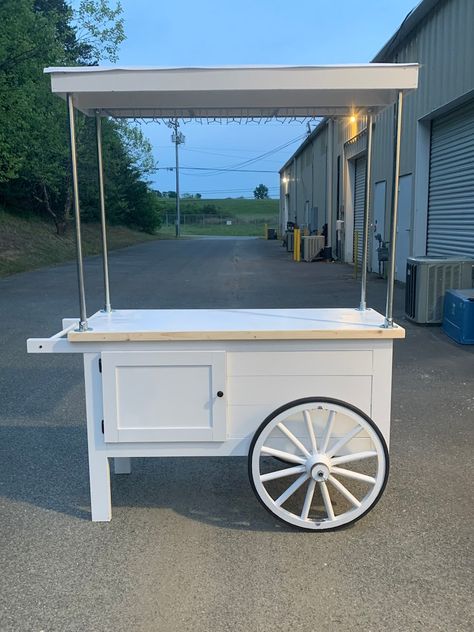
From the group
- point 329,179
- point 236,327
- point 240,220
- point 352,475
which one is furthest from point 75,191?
point 240,220

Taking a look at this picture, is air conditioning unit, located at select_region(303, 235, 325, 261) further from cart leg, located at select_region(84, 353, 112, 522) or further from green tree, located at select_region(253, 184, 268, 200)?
green tree, located at select_region(253, 184, 268, 200)

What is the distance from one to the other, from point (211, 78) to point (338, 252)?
63.6ft

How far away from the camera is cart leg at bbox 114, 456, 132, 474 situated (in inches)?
159

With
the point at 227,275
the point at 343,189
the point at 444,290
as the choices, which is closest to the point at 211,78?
the point at 444,290

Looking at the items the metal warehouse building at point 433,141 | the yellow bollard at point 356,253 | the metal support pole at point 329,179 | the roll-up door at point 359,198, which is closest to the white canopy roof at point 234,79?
the metal warehouse building at point 433,141

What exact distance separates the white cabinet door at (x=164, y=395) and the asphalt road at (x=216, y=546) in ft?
1.83

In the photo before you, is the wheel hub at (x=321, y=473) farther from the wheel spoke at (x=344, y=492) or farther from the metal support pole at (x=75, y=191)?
the metal support pole at (x=75, y=191)

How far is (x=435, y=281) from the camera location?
28.4ft

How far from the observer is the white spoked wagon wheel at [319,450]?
3176mm

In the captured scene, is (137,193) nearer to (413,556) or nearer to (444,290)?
(444,290)

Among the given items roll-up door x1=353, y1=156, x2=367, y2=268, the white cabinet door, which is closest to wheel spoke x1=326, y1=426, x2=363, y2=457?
the white cabinet door

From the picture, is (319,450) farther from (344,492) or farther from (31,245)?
(31,245)

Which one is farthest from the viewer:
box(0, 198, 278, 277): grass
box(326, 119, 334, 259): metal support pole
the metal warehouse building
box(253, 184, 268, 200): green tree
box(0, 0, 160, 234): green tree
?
box(253, 184, 268, 200): green tree

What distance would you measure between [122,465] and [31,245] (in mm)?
20348
